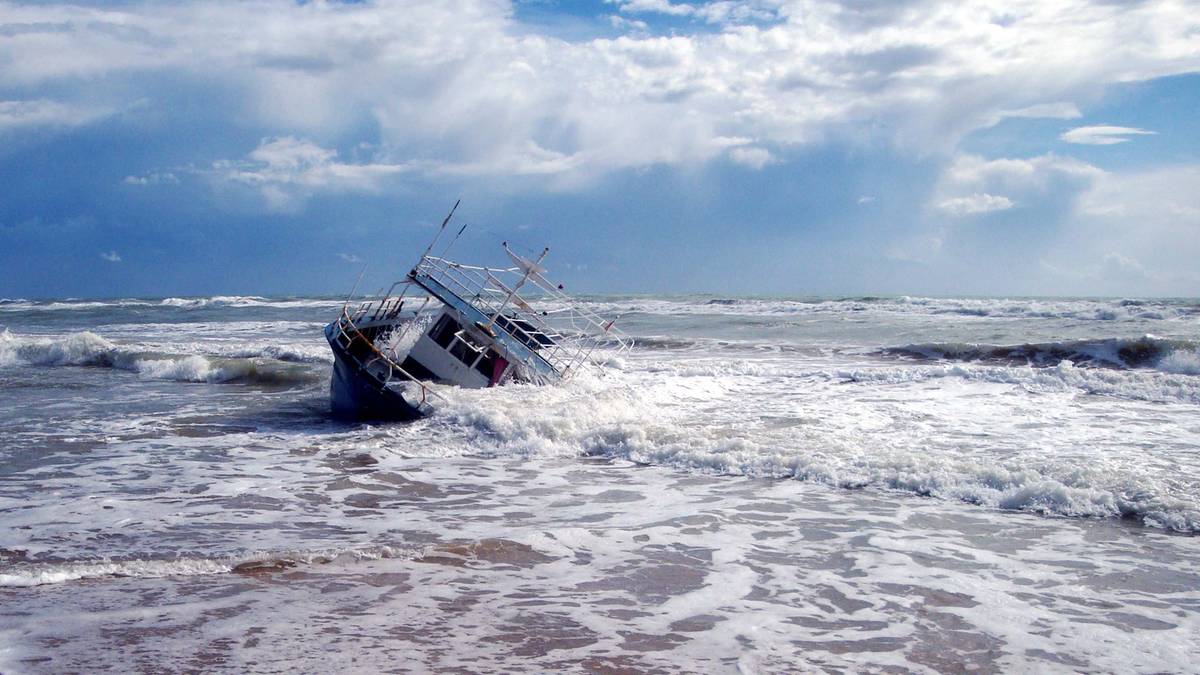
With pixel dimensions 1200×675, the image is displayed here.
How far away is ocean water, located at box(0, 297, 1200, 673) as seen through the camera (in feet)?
18.7

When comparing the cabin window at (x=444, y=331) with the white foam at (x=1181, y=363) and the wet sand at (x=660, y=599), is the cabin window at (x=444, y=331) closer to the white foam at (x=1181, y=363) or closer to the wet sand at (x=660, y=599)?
the wet sand at (x=660, y=599)

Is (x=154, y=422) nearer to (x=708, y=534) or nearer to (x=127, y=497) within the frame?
(x=127, y=497)

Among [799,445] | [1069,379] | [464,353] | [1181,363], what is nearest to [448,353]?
[464,353]

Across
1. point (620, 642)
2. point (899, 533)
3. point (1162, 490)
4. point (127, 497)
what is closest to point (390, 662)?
point (620, 642)

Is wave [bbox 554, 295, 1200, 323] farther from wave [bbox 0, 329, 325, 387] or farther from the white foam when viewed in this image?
wave [bbox 0, 329, 325, 387]

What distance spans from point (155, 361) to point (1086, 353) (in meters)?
27.2

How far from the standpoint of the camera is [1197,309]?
148 feet

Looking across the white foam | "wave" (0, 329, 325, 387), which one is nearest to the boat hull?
"wave" (0, 329, 325, 387)

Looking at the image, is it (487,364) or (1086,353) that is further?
(1086,353)

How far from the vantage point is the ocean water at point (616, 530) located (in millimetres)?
5715

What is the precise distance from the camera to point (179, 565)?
709cm

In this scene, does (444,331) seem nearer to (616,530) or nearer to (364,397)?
(364,397)

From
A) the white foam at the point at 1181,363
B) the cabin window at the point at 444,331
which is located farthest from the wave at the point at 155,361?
the white foam at the point at 1181,363

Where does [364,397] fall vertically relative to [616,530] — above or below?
above
